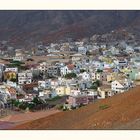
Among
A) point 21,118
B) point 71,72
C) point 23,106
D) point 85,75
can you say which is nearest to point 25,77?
point 23,106

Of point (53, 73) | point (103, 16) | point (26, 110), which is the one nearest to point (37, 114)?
point (26, 110)

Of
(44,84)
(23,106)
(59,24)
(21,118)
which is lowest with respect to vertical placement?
(21,118)

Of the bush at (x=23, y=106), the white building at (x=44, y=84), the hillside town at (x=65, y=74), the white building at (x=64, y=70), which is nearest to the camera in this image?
the bush at (x=23, y=106)

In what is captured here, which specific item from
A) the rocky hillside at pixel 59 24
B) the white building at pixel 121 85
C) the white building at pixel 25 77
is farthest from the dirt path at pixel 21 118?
the rocky hillside at pixel 59 24

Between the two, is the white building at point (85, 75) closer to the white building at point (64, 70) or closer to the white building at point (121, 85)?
the white building at point (64, 70)

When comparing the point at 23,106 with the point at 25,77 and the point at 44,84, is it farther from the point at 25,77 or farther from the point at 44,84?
the point at 25,77

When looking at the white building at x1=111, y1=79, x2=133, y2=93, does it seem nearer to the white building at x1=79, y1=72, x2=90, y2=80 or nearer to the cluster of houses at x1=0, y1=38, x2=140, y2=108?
the cluster of houses at x1=0, y1=38, x2=140, y2=108
